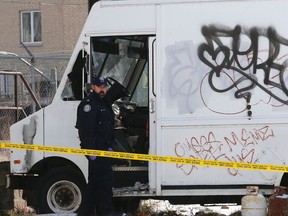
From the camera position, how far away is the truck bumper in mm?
9586

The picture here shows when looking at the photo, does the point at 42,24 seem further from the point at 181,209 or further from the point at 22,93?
the point at 181,209

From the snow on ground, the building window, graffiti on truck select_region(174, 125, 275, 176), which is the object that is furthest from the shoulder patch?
the building window

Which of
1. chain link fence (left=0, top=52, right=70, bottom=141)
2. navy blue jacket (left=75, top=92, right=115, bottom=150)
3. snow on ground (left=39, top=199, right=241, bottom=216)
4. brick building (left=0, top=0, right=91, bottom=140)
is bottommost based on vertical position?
snow on ground (left=39, top=199, right=241, bottom=216)

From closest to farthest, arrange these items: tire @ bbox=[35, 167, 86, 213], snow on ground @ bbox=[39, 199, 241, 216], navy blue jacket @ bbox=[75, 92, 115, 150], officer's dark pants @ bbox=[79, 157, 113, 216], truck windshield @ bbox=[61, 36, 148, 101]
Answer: navy blue jacket @ bbox=[75, 92, 115, 150] → officer's dark pants @ bbox=[79, 157, 113, 216] → truck windshield @ bbox=[61, 36, 148, 101] → tire @ bbox=[35, 167, 86, 213] → snow on ground @ bbox=[39, 199, 241, 216]

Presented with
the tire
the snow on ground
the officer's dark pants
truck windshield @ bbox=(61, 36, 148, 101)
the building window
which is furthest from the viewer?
the building window

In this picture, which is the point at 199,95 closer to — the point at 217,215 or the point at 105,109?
the point at 105,109

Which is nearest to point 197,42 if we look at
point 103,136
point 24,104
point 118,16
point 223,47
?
point 223,47

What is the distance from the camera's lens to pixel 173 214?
990 cm

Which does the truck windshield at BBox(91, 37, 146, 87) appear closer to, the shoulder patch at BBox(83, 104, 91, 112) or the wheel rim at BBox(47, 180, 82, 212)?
the shoulder patch at BBox(83, 104, 91, 112)

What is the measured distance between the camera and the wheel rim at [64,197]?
9445 millimetres

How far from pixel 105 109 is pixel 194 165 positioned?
4.37ft

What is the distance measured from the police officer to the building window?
17.1m

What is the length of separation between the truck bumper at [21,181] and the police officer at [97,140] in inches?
41.5

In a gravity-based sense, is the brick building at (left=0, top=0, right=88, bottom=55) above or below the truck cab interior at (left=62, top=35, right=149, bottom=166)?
above
